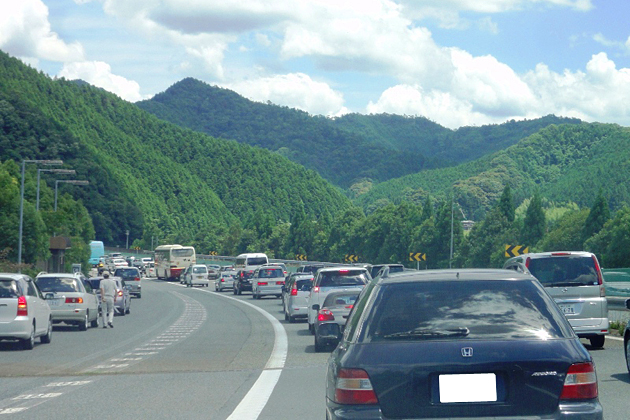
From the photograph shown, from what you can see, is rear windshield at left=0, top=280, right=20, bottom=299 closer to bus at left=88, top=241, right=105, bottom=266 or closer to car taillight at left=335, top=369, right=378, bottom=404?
car taillight at left=335, top=369, right=378, bottom=404

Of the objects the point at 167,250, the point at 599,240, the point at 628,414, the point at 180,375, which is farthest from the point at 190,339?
the point at 167,250

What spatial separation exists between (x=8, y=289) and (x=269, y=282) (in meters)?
32.5

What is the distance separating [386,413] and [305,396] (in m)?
6.40

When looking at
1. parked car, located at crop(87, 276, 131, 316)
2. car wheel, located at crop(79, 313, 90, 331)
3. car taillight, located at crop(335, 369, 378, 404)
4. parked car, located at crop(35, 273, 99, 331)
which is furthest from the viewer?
parked car, located at crop(87, 276, 131, 316)

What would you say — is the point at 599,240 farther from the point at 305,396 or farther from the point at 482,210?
the point at 482,210

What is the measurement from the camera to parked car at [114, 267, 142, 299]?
55.6 metres

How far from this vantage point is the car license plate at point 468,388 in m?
5.55

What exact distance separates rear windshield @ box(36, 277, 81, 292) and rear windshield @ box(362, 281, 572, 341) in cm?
2330

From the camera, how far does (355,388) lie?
18.7 feet

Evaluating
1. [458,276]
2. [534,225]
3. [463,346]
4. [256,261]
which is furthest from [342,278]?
[534,225]

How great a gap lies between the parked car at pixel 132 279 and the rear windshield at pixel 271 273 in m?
8.24

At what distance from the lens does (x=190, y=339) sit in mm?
23578

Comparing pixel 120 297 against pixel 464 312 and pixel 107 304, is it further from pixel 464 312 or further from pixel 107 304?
pixel 464 312

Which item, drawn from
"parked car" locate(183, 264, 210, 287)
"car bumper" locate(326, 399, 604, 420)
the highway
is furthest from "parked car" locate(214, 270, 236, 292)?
"car bumper" locate(326, 399, 604, 420)
